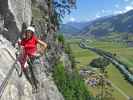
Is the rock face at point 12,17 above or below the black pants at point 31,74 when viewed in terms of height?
above

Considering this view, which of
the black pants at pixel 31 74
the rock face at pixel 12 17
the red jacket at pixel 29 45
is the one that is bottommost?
the black pants at pixel 31 74

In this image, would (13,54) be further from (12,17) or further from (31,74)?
(12,17)

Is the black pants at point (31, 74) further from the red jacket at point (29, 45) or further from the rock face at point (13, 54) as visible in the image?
the red jacket at point (29, 45)

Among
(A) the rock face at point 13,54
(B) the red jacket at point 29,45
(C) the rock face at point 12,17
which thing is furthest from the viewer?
(C) the rock face at point 12,17

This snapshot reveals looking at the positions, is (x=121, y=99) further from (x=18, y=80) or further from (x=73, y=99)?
(x=18, y=80)

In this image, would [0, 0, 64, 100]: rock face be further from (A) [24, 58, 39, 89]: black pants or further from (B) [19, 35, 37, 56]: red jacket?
(B) [19, 35, 37, 56]: red jacket

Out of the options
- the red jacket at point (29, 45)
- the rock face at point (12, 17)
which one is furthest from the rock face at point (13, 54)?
the red jacket at point (29, 45)

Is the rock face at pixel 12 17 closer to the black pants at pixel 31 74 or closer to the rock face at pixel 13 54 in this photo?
the rock face at pixel 13 54

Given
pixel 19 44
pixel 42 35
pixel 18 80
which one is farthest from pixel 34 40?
pixel 42 35

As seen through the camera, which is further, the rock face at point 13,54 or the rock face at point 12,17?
the rock face at point 12,17

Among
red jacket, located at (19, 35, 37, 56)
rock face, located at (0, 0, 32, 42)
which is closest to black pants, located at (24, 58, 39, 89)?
red jacket, located at (19, 35, 37, 56)

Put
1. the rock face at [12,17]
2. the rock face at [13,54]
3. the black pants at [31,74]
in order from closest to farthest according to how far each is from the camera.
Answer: the black pants at [31,74] < the rock face at [13,54] < the rock face at [12,17]

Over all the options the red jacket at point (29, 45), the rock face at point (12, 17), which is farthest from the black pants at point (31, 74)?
the rock face at point (12, 17)

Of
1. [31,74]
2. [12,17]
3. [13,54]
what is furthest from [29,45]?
[12,17]
